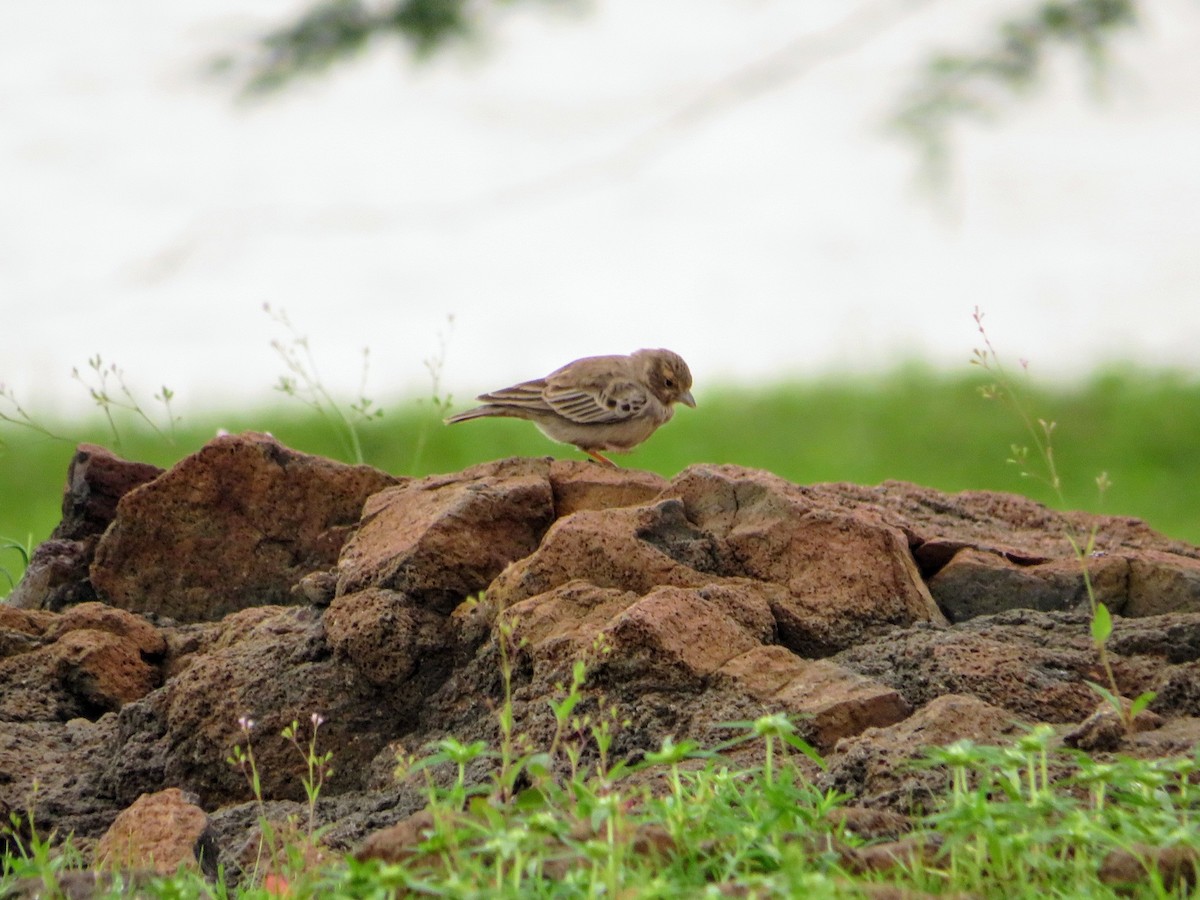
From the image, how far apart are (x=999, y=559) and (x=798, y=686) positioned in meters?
1.32

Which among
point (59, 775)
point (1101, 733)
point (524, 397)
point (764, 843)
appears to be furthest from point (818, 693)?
point (524, 397)

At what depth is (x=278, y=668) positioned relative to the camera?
15.9 ft

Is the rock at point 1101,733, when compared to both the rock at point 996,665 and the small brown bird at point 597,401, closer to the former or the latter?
the rock at point 996,665

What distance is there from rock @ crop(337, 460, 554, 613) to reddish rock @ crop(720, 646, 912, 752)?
3.28ft

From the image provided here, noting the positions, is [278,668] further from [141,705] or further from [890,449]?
[890,449]

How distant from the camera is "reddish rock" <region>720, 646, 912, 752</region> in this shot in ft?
13.6

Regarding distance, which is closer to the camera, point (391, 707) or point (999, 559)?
point (391, 707)

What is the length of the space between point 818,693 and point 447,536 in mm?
1322

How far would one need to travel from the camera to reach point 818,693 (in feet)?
13.9

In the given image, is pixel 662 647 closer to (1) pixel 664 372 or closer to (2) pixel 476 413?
(2) pixel 476 413

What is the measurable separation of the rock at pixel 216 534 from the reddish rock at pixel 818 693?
206 centimetres

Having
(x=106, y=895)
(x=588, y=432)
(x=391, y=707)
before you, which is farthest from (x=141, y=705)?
(x=588, y=432)

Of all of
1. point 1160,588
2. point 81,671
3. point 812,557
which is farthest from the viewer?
→ point 81,671

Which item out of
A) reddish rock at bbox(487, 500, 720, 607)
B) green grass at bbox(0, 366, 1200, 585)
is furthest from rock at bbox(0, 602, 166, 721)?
green grass at bbox(0, 366, 1200, 585)
